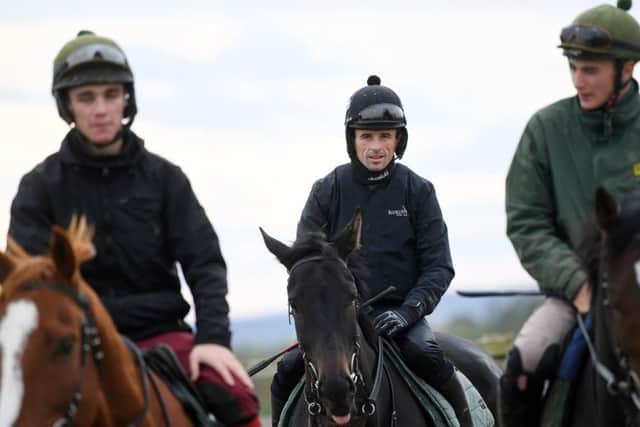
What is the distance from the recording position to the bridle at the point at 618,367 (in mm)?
8102

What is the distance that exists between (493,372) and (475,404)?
0.93 m

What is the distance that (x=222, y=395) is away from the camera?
339 inches

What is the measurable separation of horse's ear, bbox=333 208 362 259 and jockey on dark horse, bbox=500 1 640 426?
238 cm

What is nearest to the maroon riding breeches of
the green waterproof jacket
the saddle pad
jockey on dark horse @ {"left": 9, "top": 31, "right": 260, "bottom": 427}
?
jockey on dark horse @ {"left": 9, "top": 31, "right": 260, "bottom": 427}

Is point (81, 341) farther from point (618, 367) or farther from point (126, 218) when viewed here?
point (618, 367)

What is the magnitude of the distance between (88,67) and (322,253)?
11.1 feet

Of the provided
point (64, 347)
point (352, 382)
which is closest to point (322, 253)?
point (352, 382)

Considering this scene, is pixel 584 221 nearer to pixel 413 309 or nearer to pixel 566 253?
pixel 566 253

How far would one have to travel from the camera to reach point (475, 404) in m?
13.1

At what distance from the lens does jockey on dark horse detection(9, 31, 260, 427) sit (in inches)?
337

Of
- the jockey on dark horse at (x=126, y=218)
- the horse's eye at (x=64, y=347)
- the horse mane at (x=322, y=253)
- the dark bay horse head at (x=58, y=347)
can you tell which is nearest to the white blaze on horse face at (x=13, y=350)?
the dark bay horse head at (x=58, y=347)

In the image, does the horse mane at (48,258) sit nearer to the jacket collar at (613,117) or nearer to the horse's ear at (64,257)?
the horse's ear at (64,257)

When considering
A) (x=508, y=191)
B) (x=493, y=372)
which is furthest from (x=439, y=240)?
(x=508, y=191)

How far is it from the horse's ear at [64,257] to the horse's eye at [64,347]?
0.32m
